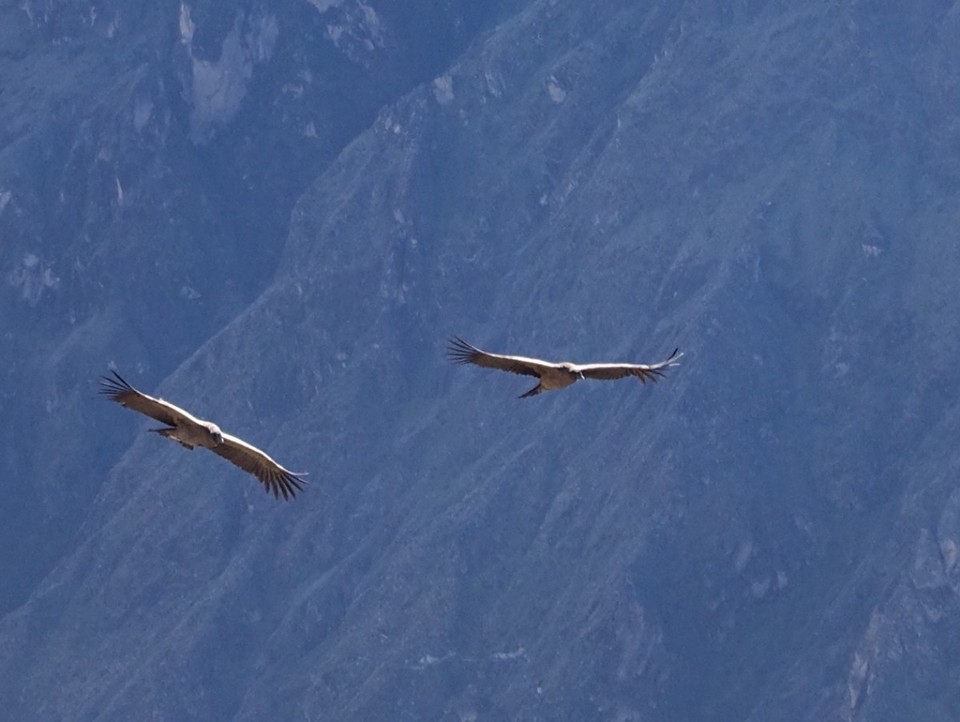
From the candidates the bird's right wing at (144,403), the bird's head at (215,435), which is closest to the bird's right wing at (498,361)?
the bird's head at (215,435)

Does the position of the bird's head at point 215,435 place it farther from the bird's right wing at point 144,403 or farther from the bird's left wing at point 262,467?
the bird's right wing at point 144,403

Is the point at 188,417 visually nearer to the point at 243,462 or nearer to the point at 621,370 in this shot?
the point at 243,462

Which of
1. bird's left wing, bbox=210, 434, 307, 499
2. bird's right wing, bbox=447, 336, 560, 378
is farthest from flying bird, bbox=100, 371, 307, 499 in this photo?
bird's right wing, bbox=447, 336, 560, 378

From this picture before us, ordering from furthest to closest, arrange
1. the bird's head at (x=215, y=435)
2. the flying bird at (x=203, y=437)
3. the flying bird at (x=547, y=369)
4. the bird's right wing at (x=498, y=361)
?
the flying bird at (x=547, y=369) → the bird's right wing at (x=498, y=361) → the bird's head at (x=215, y=435) → the flying bird at (x=203, y=437)

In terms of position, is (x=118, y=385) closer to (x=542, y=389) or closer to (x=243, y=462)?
(x=243, y=462)

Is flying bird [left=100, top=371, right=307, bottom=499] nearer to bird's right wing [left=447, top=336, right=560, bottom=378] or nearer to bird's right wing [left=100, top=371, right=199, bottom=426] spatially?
bird's right wing [left=100, top=371, right=199, bottom=426]

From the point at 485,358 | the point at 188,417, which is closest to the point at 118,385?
the point at 188,417

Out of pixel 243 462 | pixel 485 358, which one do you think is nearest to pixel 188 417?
pixel 243 462
